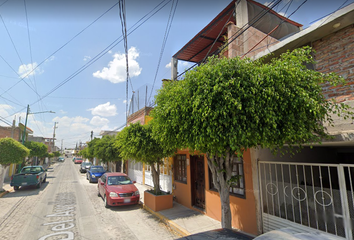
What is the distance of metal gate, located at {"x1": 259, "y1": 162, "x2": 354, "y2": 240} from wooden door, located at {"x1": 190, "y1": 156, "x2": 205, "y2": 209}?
3.03 metres

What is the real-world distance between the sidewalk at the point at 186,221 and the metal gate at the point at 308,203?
1.91 metres

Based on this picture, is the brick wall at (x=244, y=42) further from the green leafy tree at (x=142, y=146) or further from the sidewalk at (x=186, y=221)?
the sidewalk at (x=186, y=221)

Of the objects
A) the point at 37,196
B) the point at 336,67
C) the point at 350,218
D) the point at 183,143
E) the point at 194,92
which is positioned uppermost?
the point at 336,67

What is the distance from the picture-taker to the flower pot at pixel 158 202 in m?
8.13

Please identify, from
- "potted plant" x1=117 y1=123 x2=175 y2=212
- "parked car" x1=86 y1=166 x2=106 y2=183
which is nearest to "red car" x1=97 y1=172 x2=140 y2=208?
"potted plant" x1=117 y1=123 x2=175 y2=212

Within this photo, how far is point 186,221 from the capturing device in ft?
22.3

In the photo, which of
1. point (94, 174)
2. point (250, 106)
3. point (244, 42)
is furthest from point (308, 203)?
point (94, 174)

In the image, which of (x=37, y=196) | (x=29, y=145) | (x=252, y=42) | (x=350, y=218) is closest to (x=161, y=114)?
(x=350, y=218)

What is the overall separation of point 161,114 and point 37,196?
11260 mm

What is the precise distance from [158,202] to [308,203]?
5.54 m

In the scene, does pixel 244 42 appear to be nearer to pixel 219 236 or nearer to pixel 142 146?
pixel 142 146

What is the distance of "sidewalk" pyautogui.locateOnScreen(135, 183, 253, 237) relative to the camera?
19.9 feet

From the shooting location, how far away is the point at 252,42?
8.63m

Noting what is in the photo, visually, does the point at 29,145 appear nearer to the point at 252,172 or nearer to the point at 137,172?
the point at 137,172
